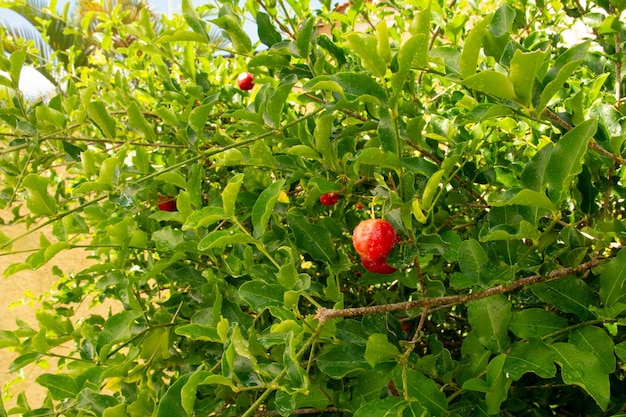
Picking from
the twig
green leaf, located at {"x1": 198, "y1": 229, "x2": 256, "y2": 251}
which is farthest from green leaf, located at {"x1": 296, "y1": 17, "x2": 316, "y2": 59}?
the twig

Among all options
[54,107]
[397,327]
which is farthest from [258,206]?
[54,107]

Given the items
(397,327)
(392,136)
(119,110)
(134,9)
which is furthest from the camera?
(134,9)

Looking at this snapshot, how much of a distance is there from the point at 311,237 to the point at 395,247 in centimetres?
13

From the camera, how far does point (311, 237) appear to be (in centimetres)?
86

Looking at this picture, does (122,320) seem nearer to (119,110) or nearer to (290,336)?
(290,336)

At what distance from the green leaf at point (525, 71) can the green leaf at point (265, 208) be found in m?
0.32

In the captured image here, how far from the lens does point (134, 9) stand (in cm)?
803

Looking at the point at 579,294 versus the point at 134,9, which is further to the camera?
the point at 134,9

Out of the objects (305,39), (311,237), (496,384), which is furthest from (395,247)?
A: (305,39)

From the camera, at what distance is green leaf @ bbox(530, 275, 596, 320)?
2.24 ft

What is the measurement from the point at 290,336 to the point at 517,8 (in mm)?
1035

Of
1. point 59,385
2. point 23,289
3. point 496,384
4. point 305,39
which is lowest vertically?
point 23,289

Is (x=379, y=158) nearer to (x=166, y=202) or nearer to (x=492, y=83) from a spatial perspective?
(x=492, y=83)

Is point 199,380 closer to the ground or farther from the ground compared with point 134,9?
farther from the ground
